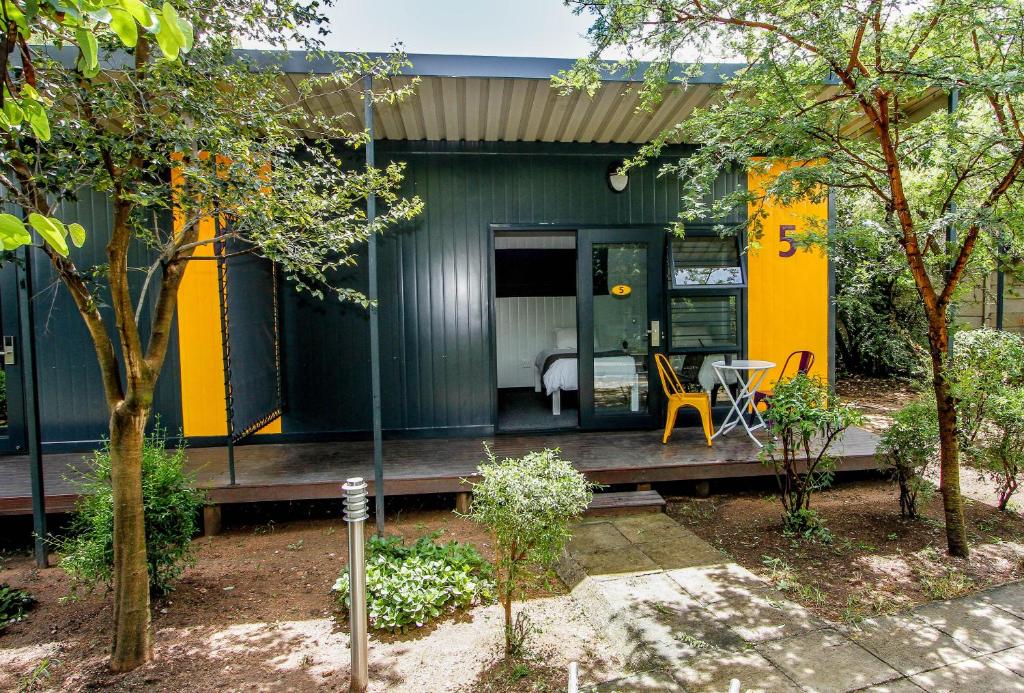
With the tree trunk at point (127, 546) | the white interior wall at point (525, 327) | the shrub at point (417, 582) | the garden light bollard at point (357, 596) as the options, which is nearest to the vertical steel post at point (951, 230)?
the shrub at point (417, 582)

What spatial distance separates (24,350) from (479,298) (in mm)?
3457

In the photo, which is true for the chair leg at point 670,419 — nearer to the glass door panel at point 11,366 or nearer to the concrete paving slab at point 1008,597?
the concrete paving slab at point 1008,597

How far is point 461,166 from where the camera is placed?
5.47 m

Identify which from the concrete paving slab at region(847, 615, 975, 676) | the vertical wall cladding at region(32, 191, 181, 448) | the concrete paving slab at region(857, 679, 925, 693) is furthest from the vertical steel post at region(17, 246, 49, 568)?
the concrete paving slab at region(847, 615, 975, 676)

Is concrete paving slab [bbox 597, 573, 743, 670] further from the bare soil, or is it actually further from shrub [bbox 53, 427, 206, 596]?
shrub [bbox 53, 427, 206, 596]

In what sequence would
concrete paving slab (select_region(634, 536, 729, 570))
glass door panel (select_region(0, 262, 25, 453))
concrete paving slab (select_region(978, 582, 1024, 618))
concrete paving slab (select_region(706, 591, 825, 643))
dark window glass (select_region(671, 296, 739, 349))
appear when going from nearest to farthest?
1. concrete paving slab (select_region(706, 591, 825, 643))
2. concrete paving slab (select_region(978, 582, 1024, 618))
3. concrete paving slab (select_region(634, 536, 729, 570))
4. glass door panel (select_region(0, 262, 25, 453))
5. dark window glass (select_region(671, 296, 739, 349))

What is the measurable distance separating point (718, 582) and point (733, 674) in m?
0.78

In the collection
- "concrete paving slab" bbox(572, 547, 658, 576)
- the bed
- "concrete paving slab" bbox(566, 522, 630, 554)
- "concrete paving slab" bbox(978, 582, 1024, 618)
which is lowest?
"concrete paving slab" bbox(978, 582, 1024, 618)

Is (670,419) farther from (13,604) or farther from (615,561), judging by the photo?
(13,604)

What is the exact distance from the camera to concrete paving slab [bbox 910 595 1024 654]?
92.2 inches

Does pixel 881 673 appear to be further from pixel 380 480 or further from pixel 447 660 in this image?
pixel 380 480

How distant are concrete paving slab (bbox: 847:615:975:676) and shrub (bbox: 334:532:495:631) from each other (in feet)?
5.70

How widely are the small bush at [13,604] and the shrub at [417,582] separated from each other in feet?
5.32

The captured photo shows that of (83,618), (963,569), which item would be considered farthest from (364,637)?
(963,569)
